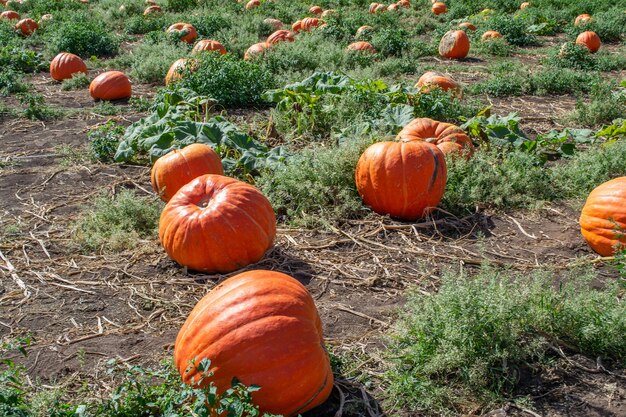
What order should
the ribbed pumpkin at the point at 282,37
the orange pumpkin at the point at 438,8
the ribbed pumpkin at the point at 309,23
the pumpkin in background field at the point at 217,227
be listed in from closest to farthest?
the pumpkin in background field at the point at 217,227
the ribbed pumpkin at the point at 282,37
the ribbed pumpkin at the point at 309,23
the orange pumpkin at the point at 438,8

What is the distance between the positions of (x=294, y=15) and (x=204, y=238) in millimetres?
12306

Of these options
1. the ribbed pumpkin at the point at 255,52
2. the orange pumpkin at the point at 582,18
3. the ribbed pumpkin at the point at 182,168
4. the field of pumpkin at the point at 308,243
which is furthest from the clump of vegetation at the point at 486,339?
the orange pumpkin at the point at 582,18

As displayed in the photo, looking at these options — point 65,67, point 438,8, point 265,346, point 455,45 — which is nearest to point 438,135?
point 265,346

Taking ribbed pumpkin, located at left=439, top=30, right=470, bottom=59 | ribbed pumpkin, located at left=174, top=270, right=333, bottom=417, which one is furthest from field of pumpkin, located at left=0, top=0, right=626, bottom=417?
ribbed pumpkin, located at left=439, top=30, right=470, bottom=59

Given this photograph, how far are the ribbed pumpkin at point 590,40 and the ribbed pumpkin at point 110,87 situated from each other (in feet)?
26.2

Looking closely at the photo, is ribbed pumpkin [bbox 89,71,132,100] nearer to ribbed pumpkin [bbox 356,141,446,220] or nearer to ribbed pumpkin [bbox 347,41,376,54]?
ribbed pumpkin [bbox 347,41,376,54]

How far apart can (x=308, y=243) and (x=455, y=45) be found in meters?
7.65

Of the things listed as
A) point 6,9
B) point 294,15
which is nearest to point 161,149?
point 294,15

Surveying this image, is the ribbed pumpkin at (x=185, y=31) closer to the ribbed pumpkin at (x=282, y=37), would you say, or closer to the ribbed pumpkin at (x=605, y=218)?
the ribbed pumpkin at (x=282, y=37)

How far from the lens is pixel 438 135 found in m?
6.19

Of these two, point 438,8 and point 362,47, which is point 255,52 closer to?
point 362,47

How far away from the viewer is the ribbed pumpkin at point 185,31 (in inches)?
485

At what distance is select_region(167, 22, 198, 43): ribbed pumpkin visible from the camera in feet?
40.4

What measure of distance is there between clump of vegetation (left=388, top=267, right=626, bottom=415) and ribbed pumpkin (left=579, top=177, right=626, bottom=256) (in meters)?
1.19
